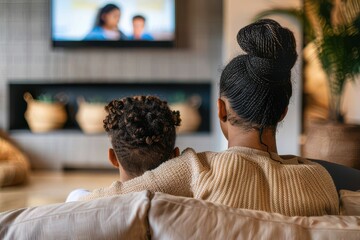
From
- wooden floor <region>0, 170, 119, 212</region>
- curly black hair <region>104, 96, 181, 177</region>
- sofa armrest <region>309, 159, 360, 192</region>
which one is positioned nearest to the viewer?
curly black hair <region>104, 96, 181, 177</region>

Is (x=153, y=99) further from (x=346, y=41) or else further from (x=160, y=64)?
(x=160, y=64)

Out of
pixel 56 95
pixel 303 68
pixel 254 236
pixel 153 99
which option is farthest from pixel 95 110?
pixel 254 236

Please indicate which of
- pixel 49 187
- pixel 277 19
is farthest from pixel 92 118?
pixel 277 19

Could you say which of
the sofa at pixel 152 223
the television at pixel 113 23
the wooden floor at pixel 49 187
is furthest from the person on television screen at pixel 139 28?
the sofa at pixel 152 223

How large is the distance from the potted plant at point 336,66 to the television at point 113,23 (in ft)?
4.59

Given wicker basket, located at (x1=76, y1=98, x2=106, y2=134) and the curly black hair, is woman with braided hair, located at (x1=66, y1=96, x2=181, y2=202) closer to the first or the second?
the curly black hair

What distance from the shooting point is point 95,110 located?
496cm

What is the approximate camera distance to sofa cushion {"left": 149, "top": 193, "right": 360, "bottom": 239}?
81cm

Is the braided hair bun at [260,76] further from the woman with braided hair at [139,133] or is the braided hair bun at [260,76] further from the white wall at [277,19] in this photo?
the white wall at [277,19]

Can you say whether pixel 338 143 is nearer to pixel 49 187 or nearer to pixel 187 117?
pixel 187 117

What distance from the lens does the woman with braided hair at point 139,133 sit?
4.04ft

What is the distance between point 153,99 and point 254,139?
0.27 m

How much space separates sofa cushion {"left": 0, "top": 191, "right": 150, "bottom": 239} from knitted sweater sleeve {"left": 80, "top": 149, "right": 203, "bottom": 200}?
0.20 meters

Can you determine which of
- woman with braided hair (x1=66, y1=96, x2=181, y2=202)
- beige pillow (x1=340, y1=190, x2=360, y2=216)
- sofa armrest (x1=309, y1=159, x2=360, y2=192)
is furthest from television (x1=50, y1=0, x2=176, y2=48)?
beige pillow (x1=340, y1=190, x2=360, y2=216)
